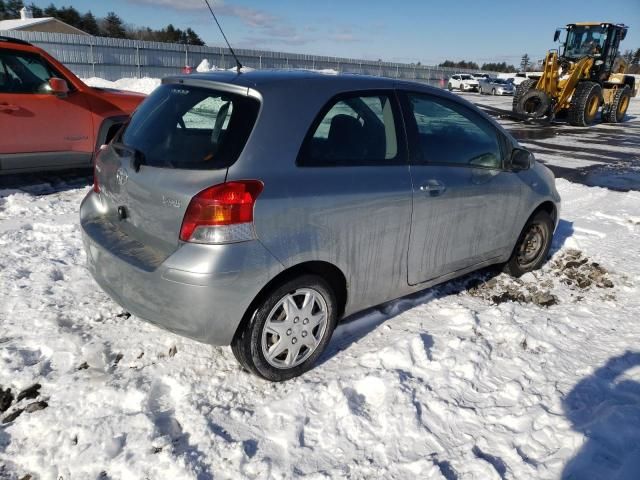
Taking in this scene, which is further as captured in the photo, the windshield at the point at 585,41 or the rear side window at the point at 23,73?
the windshield at the point at 585,41

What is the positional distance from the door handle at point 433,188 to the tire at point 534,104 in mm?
15720

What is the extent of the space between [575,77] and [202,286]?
1840 cm

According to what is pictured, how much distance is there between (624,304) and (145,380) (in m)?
3.81

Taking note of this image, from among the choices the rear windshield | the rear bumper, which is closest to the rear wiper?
the rear windshield

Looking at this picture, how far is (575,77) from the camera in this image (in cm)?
1720

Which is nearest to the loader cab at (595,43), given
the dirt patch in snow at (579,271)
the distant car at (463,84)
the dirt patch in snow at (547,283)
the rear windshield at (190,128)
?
the dirt patch in snow at (579,271)

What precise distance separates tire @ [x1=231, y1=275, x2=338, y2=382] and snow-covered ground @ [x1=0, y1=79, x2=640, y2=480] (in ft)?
0.40

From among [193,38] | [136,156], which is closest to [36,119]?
[136,156]

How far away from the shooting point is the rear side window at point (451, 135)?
11.3ft

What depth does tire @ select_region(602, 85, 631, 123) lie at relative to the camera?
19.2m

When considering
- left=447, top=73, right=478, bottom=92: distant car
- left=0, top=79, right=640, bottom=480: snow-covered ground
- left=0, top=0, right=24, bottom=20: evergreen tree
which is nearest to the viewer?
left=0, top=79, right=640, bottom=480: snow-covered ground

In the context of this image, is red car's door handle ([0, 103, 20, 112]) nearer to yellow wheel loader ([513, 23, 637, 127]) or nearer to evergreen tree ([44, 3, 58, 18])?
yellow wheel loader ([513, 23, 637, 127])

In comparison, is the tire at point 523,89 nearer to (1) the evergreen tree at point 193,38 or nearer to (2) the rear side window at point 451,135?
(2) the rear side window at point 451,135

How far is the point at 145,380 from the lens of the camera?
113 inches
